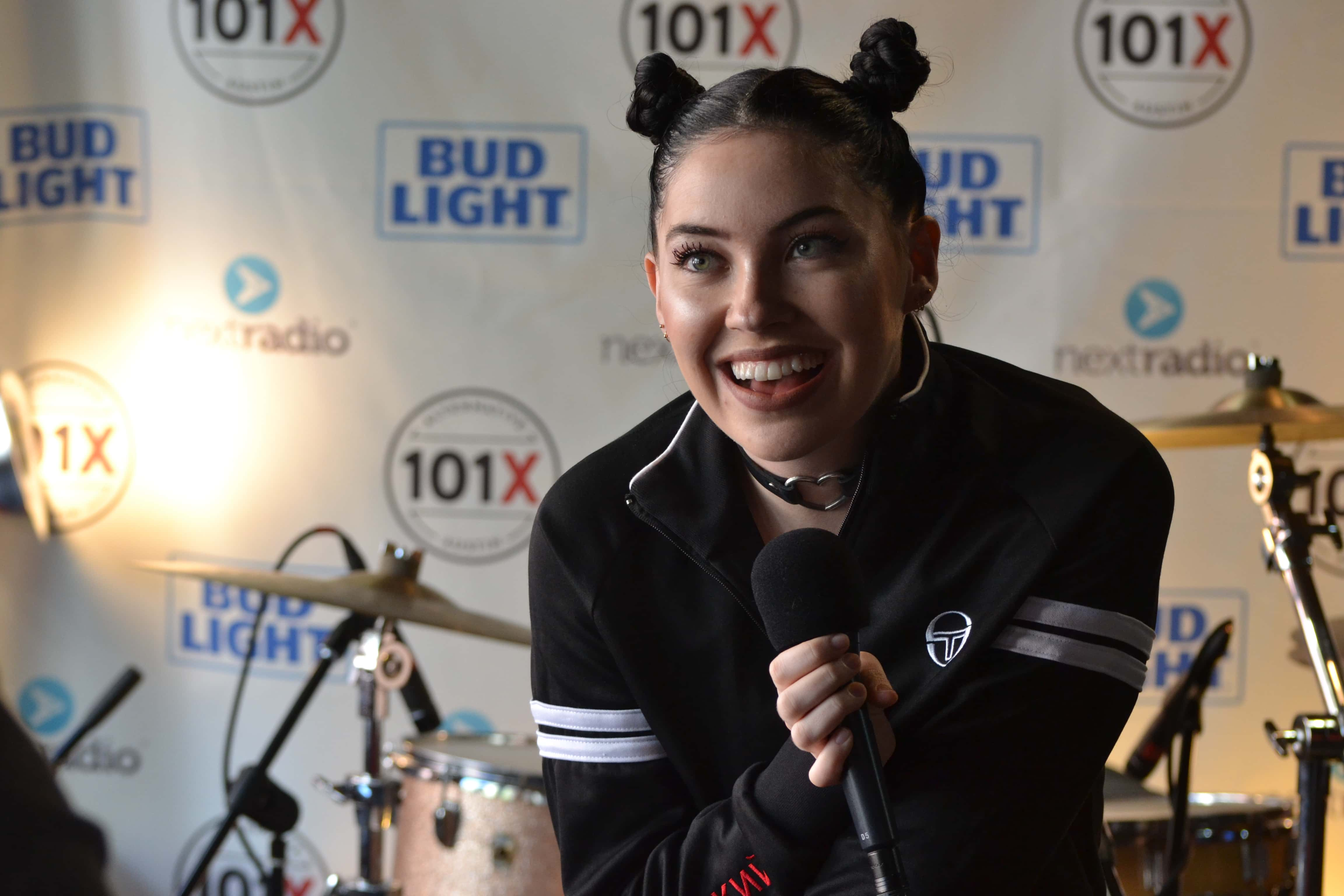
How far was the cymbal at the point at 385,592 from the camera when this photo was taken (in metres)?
2.05

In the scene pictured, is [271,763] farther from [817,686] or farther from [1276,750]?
[1276,750]

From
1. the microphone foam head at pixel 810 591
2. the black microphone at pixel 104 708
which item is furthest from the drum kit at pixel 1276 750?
the black microphone at pixel 104 708

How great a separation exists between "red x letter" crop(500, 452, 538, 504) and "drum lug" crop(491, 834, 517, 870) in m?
0.98

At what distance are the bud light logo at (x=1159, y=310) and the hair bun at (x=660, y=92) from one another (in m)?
1.88

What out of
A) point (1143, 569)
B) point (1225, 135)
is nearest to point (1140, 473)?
point (1143, 569)

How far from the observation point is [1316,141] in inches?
109

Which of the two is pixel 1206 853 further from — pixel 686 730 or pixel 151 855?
pixel 151 855

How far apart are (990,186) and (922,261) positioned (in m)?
1.72

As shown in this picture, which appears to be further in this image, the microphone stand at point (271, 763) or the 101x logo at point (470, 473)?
the 101x logo at point (470, 473)

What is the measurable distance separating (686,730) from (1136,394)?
1.97m

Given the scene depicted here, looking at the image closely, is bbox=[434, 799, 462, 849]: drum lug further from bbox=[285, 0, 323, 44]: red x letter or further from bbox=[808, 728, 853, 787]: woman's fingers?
bbox=[285, 0, 323, 44]: red x letter

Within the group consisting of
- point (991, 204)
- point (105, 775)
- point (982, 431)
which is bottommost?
point (105, 775)

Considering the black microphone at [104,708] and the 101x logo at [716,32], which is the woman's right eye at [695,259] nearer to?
the black microphone at [104,708]

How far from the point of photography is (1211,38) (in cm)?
279
